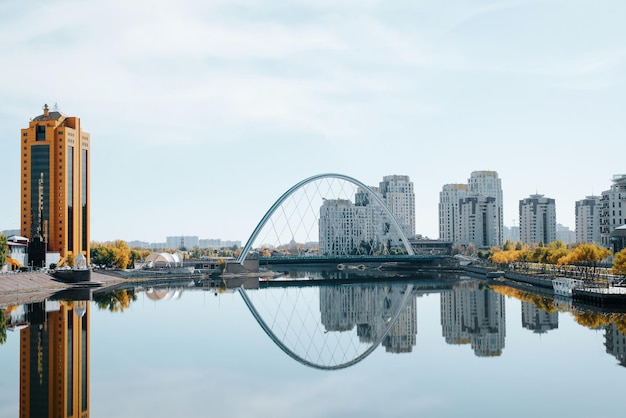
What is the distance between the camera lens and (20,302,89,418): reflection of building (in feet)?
64.3

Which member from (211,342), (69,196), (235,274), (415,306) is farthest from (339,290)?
(211,342)

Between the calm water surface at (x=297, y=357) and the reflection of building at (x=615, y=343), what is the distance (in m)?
0.10

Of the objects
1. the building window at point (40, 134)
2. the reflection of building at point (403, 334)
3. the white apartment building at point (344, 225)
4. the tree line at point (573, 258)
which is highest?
the building window at point (40, 134)

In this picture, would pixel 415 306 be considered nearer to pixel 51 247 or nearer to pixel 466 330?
pixel 466 330

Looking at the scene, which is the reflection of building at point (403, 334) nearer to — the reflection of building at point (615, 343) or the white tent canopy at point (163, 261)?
the reflection of building at point (615, 343)

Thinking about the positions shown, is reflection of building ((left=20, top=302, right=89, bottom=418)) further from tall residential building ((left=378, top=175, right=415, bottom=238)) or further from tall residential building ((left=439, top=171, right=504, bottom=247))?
tall residential building ((left=378, top=175, right=415, bottom=238))

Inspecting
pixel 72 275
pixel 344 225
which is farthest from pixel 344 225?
pixel 72 275

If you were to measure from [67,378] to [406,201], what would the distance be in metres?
138

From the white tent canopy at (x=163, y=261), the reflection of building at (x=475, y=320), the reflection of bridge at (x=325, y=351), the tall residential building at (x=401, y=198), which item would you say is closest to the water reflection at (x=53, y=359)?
the reflection of bridge at (x=325, y=351)

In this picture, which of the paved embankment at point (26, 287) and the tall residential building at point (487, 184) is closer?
the paved embankment at point (26, 287)

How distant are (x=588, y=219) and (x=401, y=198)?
4540 cm

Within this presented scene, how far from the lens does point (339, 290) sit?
2532 inches

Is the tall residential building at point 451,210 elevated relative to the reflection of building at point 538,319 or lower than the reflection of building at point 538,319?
elevated

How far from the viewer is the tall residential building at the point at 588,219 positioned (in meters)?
119
